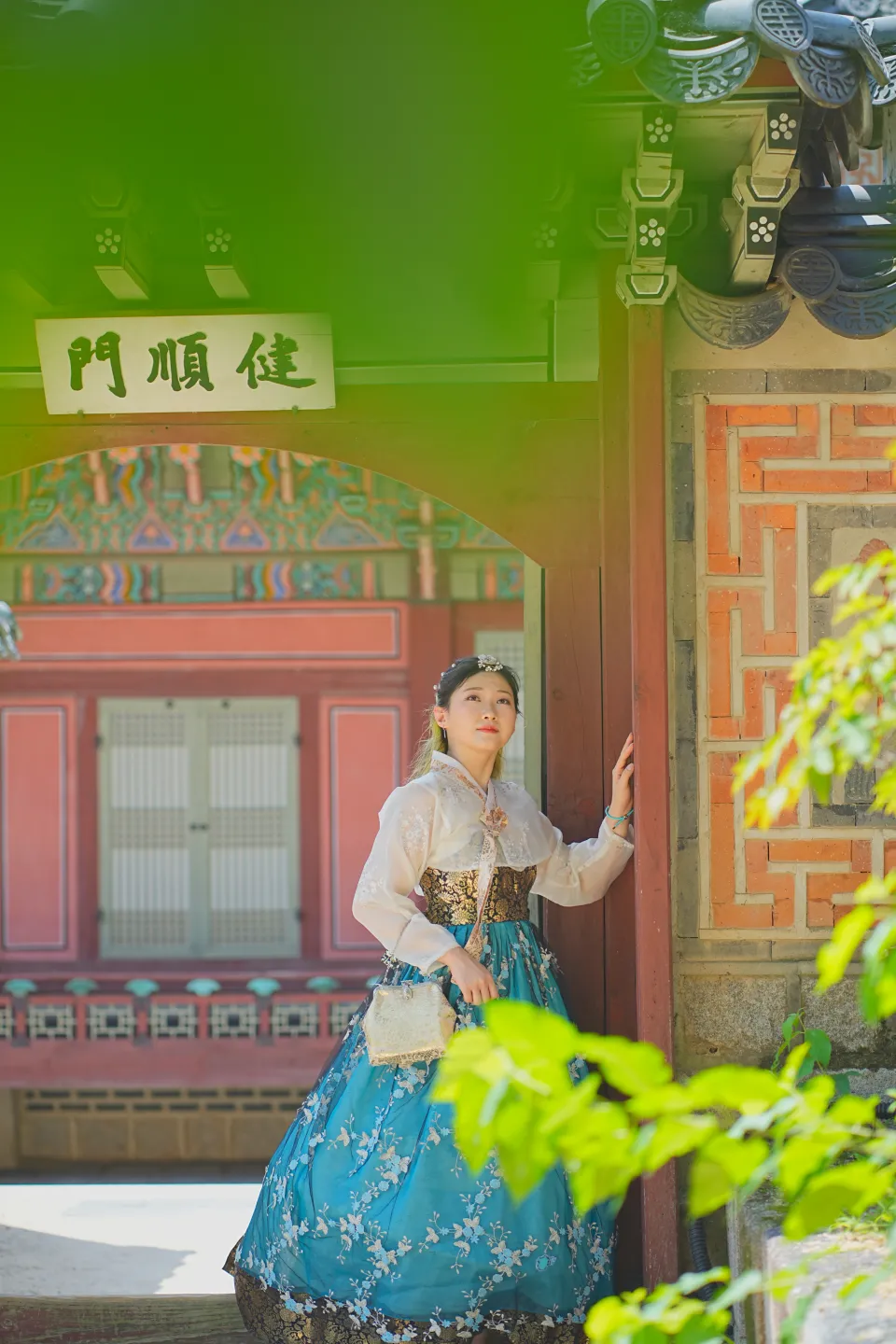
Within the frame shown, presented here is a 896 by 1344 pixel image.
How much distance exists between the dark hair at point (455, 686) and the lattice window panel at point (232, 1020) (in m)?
5.38

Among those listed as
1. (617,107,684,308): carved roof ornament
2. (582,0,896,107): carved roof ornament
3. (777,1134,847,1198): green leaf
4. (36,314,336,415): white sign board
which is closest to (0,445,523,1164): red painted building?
(36,314,336,415): white sign board

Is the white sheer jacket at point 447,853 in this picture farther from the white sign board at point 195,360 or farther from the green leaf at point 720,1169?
the green leaf at point 720,1169

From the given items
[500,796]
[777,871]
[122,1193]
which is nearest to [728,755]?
[777,871]

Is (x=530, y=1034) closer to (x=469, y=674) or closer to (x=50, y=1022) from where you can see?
(x=469, y=674)

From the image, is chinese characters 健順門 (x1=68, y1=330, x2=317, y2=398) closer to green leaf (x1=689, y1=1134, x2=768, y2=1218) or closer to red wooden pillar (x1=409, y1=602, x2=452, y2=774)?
green leaf (x1=689, y1=1134, x2=768, y2=1218)

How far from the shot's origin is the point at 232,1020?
8.98 meters

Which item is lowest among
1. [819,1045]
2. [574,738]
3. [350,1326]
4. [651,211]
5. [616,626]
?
[350,1326]

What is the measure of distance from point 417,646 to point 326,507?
1.06m

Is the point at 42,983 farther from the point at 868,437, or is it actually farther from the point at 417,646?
the point at 868,437

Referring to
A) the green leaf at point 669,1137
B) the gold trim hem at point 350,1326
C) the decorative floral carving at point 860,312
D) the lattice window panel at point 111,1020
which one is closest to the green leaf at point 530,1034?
the green leaf at point 669,1137

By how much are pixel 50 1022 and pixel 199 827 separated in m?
1.55

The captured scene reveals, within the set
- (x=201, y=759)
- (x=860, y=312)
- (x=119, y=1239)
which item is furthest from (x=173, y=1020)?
(x=860, y=312)

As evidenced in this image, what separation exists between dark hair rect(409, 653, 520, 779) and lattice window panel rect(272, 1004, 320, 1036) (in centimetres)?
527

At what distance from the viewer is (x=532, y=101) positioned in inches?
127
